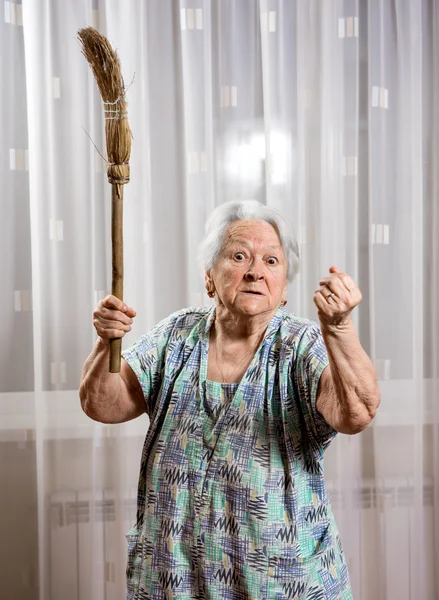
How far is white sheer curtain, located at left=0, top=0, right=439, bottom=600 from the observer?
227 centimetres

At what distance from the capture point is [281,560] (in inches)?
54.9

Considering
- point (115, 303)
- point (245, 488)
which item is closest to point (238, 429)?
point (245, 488)

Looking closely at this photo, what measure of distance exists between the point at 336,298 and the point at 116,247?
Result: 0.47 metres

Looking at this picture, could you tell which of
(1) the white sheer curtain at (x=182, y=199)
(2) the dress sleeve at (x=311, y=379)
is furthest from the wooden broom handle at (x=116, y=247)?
(1) the white sheer curtain at (x=182, y=199)

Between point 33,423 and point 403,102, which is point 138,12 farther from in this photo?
point 33,423

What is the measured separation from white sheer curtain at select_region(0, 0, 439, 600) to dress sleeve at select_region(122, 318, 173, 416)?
2.34 ft

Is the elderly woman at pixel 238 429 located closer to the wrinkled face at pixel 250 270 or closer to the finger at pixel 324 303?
the wrinkled face at pixel 250 270

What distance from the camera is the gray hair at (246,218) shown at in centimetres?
155

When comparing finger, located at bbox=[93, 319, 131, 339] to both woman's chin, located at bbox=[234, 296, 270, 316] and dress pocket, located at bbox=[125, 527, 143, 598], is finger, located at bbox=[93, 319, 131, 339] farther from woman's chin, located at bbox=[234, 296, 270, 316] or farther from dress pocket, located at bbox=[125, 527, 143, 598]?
dress pocket, located at bbox=[125, 527, 143, 598]

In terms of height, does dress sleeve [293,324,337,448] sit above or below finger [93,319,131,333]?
below

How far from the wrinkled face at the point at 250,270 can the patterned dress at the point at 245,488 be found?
9cm

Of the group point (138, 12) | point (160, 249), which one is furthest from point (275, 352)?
point (138, 12)

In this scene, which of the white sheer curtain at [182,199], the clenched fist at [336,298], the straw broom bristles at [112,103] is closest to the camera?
the clenched fist at [336,298]

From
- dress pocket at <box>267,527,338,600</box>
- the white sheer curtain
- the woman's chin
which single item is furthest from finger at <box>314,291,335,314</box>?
the white sheer curtain
